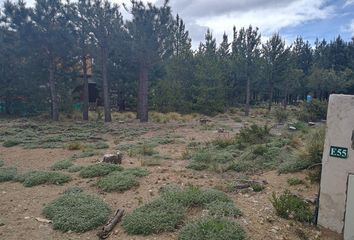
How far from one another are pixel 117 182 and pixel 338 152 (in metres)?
3.96

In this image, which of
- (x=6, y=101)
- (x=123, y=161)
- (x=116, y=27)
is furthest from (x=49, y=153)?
(x=6, y=101)

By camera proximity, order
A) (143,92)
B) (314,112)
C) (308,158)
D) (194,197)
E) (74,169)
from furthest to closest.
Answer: (143,92) → (314,112) → (74,169) → (308,158) → (194,197)

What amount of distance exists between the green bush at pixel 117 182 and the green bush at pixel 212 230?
7.14 feet

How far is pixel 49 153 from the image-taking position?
9883 millimetres

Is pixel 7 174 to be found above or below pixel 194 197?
below

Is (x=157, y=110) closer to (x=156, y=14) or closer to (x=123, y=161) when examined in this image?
(x=156, y=14)

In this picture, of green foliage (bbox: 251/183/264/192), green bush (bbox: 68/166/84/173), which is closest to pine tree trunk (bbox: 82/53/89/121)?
green bush (bbox: 68/166/84/173)

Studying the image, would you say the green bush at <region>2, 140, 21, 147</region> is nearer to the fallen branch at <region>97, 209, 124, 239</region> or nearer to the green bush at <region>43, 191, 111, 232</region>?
the green bush at <region>43, 191, 111, 232</region>

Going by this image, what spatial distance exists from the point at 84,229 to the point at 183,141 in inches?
321

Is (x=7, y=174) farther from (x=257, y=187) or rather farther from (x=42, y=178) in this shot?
(x=257, y=187)

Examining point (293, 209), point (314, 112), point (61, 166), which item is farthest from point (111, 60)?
point (293, 209)

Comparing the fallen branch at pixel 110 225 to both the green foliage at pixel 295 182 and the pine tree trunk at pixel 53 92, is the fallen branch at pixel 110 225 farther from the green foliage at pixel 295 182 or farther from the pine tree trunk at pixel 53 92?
the pine tree trunk at pixel 53 92

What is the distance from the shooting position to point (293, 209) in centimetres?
446

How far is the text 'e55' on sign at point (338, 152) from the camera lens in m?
3.93
